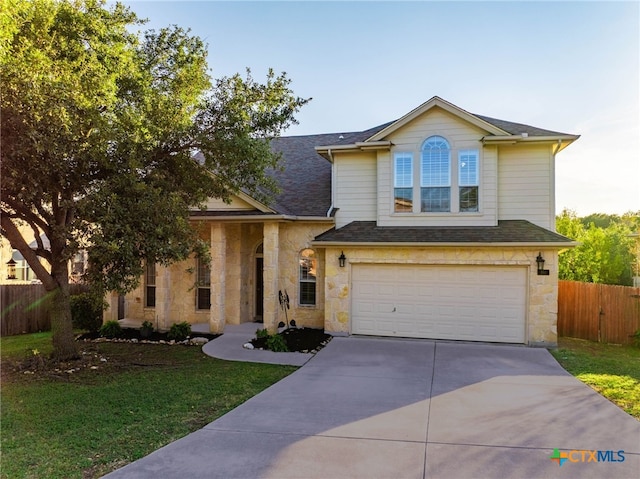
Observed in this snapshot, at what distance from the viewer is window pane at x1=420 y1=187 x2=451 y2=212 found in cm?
1195

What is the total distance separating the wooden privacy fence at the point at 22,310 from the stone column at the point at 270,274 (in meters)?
8.07

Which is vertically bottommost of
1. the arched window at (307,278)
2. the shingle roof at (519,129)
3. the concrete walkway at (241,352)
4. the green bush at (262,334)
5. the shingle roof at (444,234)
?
the concrete walkway at (241,352)

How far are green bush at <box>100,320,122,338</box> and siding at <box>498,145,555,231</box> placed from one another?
40.3ft

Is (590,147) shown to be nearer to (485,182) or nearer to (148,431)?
(485,182)

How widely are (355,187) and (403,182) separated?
5.05 ft

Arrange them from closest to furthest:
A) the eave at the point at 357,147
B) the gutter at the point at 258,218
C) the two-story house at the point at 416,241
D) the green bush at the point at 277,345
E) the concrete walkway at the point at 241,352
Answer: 1. the concrete walkway at the point at 241,352
2. the green bush at the point at 277,345
3. the two-story house at the point at 416,241
4. the gutter at the point at 258,218
5. the eave at the point at 357,147

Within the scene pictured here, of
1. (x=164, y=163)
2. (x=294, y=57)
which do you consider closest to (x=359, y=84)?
(x=294, y=57)

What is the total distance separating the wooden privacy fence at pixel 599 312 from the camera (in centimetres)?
1186

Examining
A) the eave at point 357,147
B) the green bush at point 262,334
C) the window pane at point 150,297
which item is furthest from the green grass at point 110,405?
the eave at point 357,147

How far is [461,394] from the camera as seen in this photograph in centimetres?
702

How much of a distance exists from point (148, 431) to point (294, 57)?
10.7 metres

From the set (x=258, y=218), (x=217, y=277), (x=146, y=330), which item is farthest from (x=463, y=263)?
(x=146, y=330)

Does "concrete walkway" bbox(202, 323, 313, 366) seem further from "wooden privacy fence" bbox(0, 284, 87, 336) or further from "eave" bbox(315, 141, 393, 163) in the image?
"wooden privacy fence" bbox(0, 284, 87, 336)

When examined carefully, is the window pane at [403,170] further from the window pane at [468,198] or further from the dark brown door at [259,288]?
the dark brown door at [259,288]
